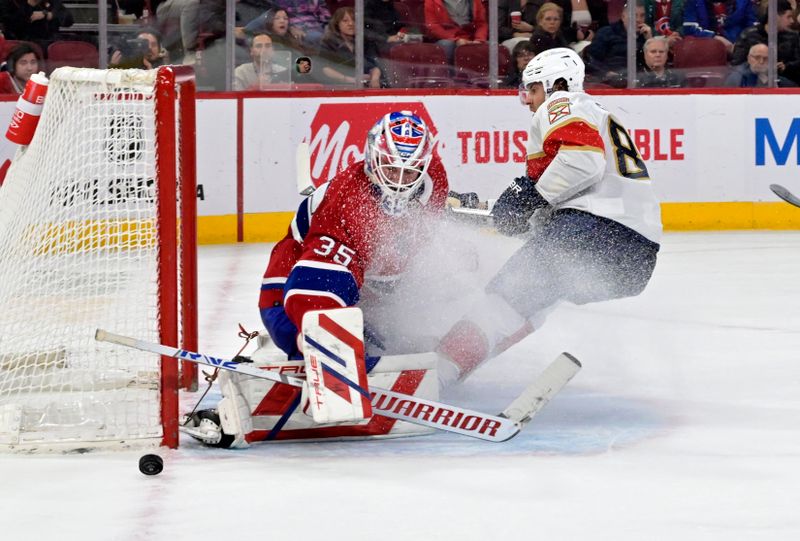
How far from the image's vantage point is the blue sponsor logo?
775 cm

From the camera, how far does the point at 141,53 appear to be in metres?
7.41

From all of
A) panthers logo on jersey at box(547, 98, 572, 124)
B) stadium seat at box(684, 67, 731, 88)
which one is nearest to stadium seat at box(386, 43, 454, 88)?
stadium seat at box(684, 67, 731, 88)

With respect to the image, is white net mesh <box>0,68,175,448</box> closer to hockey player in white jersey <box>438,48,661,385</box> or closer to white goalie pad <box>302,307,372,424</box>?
white goalie pad <box>302,307,372,424</box>

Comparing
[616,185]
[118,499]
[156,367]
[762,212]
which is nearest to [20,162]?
[156,367]

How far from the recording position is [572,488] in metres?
2.93

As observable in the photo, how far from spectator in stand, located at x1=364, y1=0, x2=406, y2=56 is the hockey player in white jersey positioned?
12.4ft

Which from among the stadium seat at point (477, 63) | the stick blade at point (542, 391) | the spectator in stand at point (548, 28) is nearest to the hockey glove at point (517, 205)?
the stick blade at point (542, 391)

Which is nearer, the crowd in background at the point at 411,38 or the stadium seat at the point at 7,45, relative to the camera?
the stadium seat at the point at 7,45

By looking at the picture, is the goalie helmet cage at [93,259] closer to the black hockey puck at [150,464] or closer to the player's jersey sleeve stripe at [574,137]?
the black hockey puck at [150,464]

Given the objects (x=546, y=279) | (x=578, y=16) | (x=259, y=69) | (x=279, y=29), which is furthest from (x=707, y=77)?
(x=546, y=279)

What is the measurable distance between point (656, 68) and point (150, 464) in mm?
5548

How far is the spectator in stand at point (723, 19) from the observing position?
318 inches

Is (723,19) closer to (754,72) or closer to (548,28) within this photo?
(754,72)

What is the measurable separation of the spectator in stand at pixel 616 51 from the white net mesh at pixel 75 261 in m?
4.38
